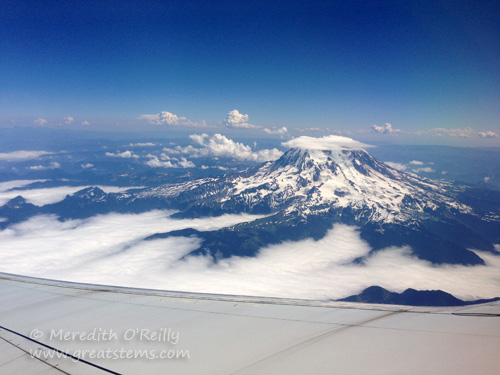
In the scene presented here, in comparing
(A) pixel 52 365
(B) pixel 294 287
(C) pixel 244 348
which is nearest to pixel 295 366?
(C) pixel 244 348

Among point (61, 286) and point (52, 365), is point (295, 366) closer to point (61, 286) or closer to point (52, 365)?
point (52, 365)

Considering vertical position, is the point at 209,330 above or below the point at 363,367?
below

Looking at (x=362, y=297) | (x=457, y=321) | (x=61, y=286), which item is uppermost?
(x=457, y=321)

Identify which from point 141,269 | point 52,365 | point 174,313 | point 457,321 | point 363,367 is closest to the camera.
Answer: point 363,367

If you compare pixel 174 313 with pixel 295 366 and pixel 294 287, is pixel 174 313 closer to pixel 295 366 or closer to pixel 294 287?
pixel 295 366

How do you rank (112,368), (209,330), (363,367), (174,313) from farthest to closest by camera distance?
(174,313), (209,330), (112,368), (363,367)

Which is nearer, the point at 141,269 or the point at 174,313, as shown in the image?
the point at 174,313

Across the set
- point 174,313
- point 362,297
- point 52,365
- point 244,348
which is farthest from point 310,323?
point 362,297
